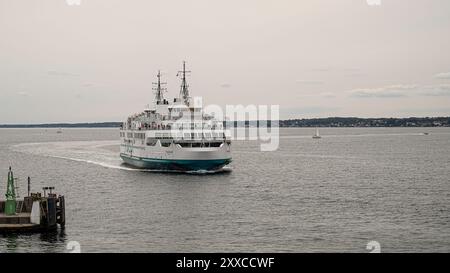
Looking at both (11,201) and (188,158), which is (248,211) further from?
(188,158)

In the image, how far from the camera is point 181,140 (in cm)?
6047

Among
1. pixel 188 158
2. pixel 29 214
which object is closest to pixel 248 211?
pixel 29 214

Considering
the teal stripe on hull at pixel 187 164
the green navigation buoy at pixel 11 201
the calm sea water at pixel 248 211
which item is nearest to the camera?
the calm sea water at pixel 248 211

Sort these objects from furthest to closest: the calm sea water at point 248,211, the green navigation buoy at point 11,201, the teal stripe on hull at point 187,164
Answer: the teal stripe on hull at point 187,164, the green navigation buoy at point 11,201, the calm sea water at point 248,211

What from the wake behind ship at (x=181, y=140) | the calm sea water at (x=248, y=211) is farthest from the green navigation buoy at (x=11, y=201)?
the wake behind ship at (x=181, y=140)

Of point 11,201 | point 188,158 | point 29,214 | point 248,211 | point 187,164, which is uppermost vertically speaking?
point 188,158

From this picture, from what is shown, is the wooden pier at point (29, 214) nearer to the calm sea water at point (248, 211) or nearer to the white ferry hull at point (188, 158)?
the calm sea water at point (248, 211)

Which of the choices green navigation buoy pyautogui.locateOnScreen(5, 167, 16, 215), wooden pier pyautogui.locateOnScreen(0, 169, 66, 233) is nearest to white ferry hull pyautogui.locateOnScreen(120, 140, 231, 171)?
wooden pier pyautogui.locateOnScreen(0, 169, 66, 233)

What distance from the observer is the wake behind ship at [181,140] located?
198 feet

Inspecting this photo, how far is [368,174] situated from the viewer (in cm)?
6644

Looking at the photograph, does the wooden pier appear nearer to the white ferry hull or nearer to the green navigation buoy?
the green navigation buoy

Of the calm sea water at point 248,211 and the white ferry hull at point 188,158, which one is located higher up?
the white ferry hull at point 188,158
